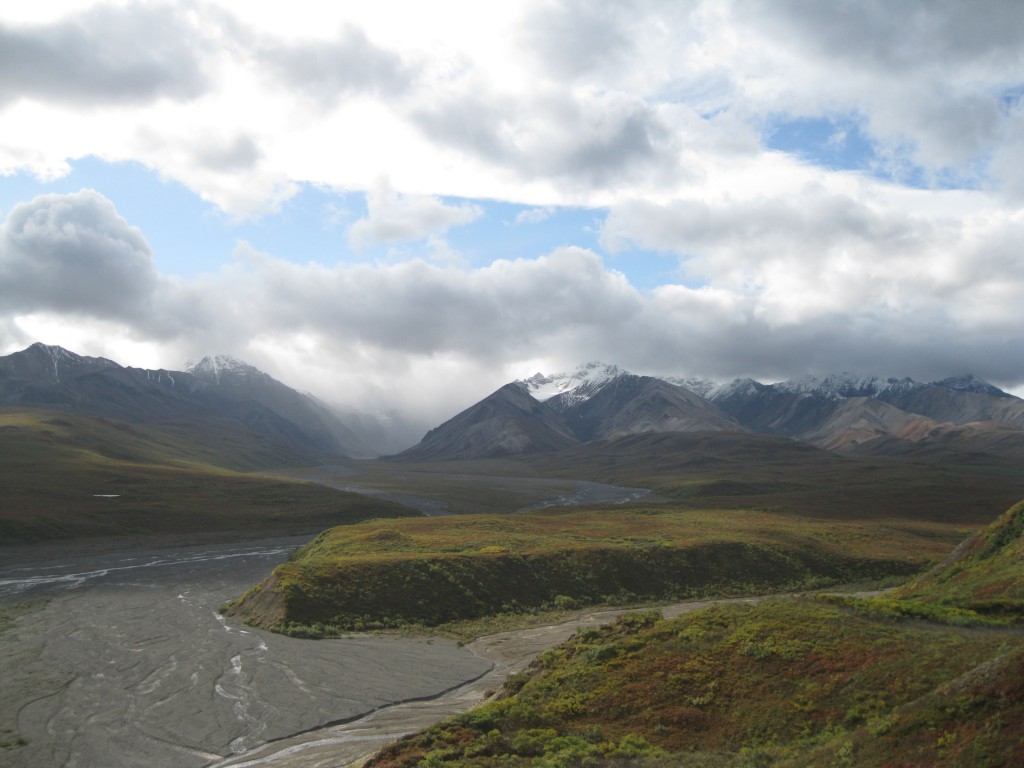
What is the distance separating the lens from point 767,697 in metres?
30.2

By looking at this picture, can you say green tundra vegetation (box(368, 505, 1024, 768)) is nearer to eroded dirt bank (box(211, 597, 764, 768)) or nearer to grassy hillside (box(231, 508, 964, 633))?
eroded dirt bank (box(211, 597, 764, 768))

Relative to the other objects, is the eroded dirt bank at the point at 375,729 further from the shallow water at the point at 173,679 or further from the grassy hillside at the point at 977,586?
the grassy hillside at the point at 977,586

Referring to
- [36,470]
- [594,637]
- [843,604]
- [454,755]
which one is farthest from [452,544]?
[36,470]

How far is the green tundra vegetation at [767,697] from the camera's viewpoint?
67.5 feet

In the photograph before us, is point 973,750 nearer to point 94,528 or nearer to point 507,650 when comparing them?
point 507,650

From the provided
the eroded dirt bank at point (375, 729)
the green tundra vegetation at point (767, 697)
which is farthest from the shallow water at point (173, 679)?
the green tundra vegetation at point (767, 697)

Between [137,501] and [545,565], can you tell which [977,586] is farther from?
[137,501]

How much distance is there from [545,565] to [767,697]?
46.0 meters

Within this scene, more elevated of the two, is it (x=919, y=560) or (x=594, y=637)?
(x=594, y=637)

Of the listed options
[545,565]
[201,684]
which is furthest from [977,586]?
[201,684]

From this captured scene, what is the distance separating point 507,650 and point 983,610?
31.2 meters

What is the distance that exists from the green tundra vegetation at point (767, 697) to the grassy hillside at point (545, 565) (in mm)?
26469

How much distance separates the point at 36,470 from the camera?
158 metres

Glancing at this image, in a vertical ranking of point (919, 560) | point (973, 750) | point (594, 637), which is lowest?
point (919, 560)
